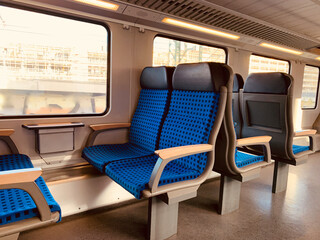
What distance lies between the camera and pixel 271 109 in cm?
288

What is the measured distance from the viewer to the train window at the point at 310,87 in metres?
5.68

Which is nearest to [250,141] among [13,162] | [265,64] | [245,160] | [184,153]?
[245,160]

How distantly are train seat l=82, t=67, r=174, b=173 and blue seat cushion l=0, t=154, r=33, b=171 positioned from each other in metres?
0.55

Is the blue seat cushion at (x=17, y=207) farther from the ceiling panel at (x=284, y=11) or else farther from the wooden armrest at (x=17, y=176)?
the ceiling panel at (x=284, y=11)

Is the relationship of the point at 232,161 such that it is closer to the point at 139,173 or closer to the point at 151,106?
the point at 139,173

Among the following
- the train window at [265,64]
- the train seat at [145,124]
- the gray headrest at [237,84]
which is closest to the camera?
the train seat at [145,124]

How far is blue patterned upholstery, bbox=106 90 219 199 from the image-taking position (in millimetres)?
1901

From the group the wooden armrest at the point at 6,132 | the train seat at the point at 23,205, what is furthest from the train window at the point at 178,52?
the train seat at the point at 23,205

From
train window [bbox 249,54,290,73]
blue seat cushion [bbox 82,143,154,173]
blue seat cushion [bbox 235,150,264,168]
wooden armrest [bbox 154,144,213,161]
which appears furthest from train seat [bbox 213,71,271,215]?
train window [bbox 249,54,290,73]

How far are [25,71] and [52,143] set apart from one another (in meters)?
0.74

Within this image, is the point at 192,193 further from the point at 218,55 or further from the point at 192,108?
the point at 218,55

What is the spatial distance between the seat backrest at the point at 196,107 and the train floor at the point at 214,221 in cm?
75

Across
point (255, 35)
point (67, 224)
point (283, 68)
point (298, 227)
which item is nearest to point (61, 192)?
point (67, 224)

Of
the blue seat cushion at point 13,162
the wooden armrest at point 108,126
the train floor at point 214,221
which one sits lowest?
the train floor at point 214,221
